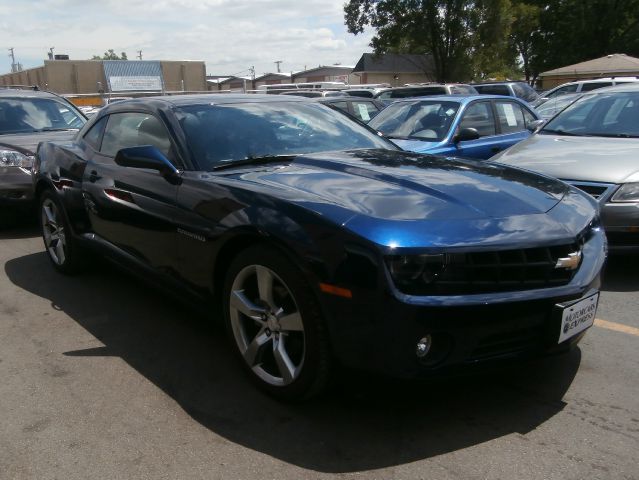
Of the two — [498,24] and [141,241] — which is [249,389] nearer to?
[141,241]

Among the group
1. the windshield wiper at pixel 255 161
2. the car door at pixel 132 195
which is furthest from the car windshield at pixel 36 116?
the windshield wiper at pixel 255 161

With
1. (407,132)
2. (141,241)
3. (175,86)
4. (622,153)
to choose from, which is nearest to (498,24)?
(175,86)

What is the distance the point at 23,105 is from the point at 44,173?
3.64 meters

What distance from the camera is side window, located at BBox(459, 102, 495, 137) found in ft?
25.1

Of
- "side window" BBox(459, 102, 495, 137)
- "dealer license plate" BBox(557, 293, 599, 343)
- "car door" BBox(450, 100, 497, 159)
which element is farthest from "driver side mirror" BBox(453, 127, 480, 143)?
"dealer license plate" BBox(557, 293, 599, 343)

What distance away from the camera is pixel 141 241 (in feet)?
13.0

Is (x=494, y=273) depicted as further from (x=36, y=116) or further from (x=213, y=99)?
(x=36, y=116)

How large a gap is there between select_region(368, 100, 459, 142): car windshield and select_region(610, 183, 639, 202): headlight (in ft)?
9.27

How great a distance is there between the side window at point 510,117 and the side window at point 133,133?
530 cm

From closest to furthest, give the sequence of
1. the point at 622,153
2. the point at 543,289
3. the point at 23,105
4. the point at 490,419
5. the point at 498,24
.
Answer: the point at 543,289
the point at 490,419
the point at 622,153
the point at 23,105
the point at 498,24

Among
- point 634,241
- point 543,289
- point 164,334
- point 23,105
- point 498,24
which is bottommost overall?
point 164,334

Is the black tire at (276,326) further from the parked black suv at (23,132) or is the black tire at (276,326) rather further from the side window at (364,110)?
the side window at (364,110)

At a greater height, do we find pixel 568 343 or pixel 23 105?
pixel 23 105

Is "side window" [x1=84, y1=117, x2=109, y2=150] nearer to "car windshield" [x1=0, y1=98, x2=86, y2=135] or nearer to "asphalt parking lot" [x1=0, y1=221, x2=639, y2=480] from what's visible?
"asphalt parking lot" [x1=0, y1=221, x2=639, y2=480]
